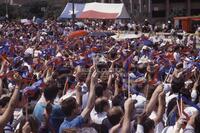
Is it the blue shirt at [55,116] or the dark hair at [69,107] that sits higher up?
the dark hair at [69,107]

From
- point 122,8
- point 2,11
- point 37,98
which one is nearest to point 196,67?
point 37,98

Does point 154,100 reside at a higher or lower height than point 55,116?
higher

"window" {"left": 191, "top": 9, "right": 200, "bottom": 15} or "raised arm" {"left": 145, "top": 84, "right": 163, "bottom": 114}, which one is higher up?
"raised arm" {"left": 145, "top": 84, "right": 163, "bottom": 114}

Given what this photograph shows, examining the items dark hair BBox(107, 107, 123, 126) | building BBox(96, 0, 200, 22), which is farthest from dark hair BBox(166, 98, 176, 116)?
building BBox(96, 0, 200, 22)

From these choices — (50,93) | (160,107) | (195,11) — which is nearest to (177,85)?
(160,107)

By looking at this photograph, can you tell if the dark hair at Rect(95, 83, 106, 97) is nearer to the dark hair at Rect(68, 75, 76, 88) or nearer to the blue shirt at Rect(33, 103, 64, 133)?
the blue shirt at Rect(33, 103, 64, 133)

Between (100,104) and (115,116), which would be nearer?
(115,116)

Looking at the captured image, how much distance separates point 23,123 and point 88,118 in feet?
2.61

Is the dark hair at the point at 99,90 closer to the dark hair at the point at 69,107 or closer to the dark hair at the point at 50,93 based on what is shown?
the dark hair at the point at 50,93

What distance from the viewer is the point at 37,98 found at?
9.04 metres

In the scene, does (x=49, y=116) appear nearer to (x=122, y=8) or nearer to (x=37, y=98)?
(x=37, y=98)

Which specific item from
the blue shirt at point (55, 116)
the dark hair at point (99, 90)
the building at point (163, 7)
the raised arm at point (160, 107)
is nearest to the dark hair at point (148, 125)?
the raised arm at point (160, 107)

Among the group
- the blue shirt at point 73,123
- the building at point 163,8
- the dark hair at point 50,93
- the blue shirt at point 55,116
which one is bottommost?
the building at point 163,8

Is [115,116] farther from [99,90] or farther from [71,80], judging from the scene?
[71,80]
